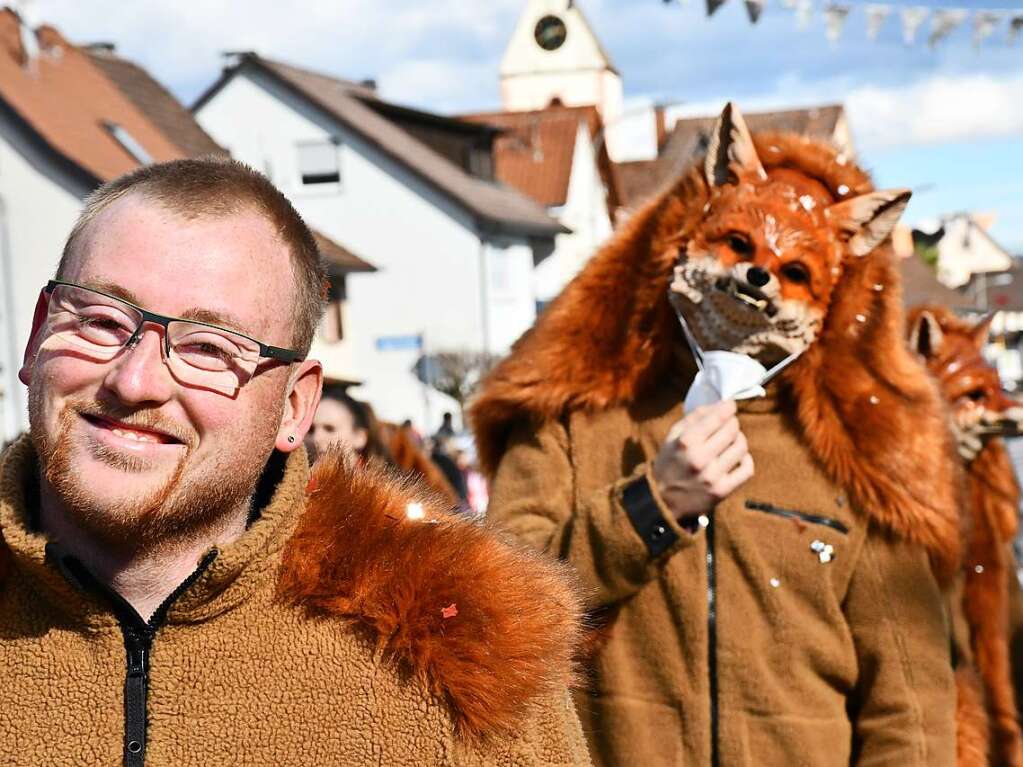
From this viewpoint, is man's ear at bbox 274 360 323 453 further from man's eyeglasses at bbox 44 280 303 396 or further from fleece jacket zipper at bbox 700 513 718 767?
fleece jacket zipper at bbox 700 513 718 767

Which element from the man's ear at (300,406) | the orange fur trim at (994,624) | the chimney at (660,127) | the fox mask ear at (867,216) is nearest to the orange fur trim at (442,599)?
the man's ear at (300,406)

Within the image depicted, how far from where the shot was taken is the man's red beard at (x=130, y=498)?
2.01 meters

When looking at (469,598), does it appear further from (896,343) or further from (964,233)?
(964,233)

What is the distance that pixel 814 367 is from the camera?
11.7ft

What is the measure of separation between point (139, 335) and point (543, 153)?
42.1m

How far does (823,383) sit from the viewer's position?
3.55 m

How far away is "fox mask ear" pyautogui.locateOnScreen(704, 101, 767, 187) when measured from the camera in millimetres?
3645

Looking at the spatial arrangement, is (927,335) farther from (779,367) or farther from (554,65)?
(554,65)

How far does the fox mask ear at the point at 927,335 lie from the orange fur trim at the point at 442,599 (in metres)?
3.73

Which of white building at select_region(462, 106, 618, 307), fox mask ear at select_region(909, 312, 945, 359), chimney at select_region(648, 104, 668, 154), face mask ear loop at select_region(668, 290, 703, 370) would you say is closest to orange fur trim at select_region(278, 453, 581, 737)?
face mask ear loop at select_region(668, 290, 703, 370)

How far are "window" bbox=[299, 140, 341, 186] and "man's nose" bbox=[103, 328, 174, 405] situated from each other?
33.1m

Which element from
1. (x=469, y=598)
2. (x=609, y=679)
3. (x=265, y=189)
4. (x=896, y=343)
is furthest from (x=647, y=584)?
(x=265, y=189)

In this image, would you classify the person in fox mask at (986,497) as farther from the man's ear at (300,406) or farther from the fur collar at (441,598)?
the man's ear at (300,406)

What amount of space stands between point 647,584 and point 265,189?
1.57m
